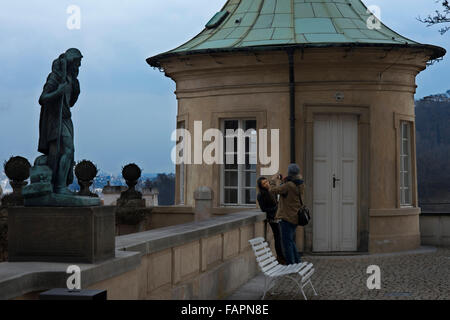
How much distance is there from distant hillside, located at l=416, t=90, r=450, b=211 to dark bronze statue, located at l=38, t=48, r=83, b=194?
60.0 meters

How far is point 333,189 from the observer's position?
1541 centimetres

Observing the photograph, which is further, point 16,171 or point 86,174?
point 86,174

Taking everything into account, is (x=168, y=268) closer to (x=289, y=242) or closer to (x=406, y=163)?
(x=289, y=242)

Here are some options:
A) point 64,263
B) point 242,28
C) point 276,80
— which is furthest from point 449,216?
point 64,263

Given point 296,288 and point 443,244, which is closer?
point 296,288

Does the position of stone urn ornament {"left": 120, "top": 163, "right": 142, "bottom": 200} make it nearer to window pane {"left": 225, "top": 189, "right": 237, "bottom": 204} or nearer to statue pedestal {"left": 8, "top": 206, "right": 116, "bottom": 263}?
window pane {"left": 225, "top": 189, "right": 237, "bottom": 204}

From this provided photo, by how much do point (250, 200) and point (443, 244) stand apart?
5.13 meters

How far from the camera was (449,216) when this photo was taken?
56.7 ft

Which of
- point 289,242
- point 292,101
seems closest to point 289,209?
point 289,242

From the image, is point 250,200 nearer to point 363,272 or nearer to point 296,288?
point 363,272

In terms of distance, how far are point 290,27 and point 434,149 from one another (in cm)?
5824

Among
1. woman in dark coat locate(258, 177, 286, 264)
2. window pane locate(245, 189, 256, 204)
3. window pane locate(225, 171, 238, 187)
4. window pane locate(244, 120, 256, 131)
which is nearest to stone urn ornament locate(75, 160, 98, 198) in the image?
window pane locate(225, 171, 238, 187)

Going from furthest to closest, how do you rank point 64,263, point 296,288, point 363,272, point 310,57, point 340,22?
point 340,22 < point 310,57 < point 363,272 < point 296,288 < point 64,263

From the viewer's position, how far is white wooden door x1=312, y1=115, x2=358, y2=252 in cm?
1538
